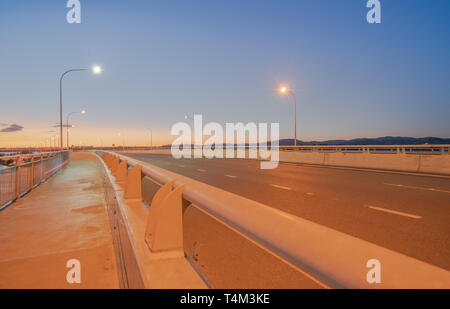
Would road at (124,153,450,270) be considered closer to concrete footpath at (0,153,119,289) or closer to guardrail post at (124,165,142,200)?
guardrail post at (124,165,142,200)

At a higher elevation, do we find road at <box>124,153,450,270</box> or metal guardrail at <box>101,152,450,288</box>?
metal guardrail at <box>101,152,450,288</box>

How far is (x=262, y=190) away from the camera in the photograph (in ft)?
36.9

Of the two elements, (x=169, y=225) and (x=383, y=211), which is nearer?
(x=169, y=225)

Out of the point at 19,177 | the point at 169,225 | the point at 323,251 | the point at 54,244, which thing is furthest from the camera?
the point at 19,177

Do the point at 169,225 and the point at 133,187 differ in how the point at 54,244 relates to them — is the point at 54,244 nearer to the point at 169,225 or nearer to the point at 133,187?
the point at 133,187

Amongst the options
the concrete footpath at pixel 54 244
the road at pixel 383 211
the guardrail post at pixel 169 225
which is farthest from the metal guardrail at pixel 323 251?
the road at pixel 383 211

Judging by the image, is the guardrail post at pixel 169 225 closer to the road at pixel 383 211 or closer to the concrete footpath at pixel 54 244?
the concrete footpath at pixel 54 244

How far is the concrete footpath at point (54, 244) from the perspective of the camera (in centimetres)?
329

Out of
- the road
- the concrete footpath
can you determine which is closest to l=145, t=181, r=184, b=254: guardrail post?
the concrete footpath

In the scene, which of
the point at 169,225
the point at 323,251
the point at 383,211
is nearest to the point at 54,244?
the point at 169,225

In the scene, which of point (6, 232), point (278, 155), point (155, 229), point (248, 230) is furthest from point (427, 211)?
point (278, 155)

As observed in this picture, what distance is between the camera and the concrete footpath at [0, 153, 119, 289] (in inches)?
130

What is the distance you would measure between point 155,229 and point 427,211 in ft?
23.2

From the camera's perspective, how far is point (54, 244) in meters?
4.54
